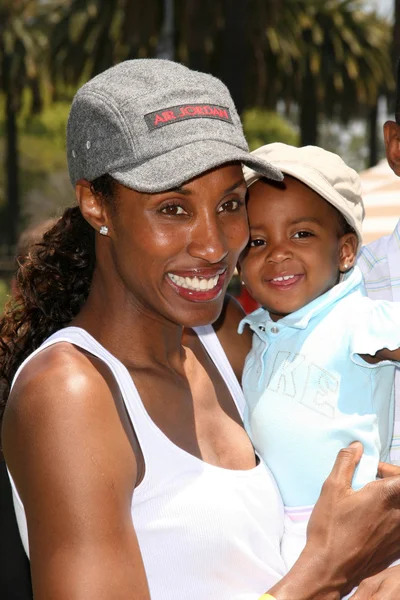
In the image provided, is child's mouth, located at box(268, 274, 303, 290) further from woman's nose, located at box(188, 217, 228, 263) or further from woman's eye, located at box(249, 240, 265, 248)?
woman's nose, located at box(188, 217, 228, 263)

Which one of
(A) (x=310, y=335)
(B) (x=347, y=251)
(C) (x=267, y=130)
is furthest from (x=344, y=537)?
(C) (x=267, y=130)

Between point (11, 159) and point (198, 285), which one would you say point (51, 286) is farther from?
point (11, 159)

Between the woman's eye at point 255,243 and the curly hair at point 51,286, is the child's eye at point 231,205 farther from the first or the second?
the woman's eye at point 255,243

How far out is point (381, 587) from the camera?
259cm

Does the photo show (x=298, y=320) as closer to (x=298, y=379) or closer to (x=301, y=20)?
(x=298, y=379)

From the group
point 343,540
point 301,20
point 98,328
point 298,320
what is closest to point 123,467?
point 98,328

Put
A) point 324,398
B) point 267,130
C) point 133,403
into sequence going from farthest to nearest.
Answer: point 267,130 < point 324,398 < point 133,403

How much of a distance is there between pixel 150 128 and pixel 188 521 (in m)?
0.94

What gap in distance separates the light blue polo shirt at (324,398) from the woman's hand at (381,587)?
1.00ft

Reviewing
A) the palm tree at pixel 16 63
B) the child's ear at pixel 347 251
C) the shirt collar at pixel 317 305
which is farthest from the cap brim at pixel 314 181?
the palm tree at pixel 16 63

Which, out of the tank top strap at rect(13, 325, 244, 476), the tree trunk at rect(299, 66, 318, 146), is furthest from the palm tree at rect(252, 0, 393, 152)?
the tank top strap at rect(13, 325, 244, 476)

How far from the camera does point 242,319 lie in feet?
10.6

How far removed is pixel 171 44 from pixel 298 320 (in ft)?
84.4

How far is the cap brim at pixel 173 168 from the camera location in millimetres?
2338
